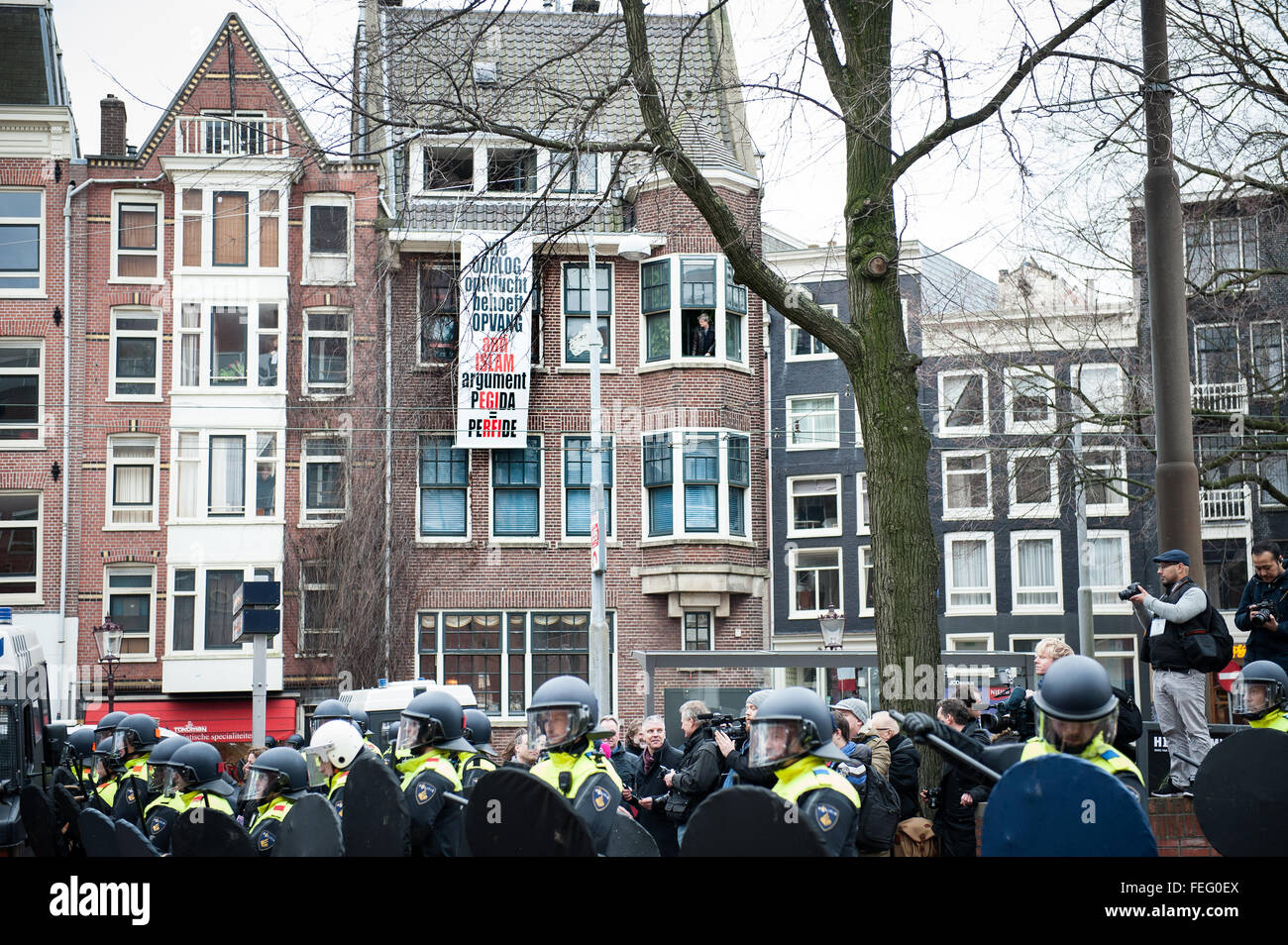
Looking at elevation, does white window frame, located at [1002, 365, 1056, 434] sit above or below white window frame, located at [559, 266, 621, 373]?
below

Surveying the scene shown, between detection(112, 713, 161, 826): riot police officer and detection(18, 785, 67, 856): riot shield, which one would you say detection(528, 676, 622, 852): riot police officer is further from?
detection(112, 713, 161, 826): riot police officer

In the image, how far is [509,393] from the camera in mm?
32625

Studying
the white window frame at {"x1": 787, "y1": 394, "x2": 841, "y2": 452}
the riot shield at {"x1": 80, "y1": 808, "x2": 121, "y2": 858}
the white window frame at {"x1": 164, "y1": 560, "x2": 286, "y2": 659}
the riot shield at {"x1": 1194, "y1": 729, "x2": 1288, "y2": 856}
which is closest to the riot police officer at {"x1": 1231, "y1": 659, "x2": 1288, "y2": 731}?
the riot shield at {"x1": 1194, "y1": 729, "x2": 1288, "y2": 856}

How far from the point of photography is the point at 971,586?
37.1 m

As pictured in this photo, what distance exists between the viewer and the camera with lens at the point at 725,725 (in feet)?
35.1

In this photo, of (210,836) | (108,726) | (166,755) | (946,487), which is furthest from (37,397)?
(210,836)

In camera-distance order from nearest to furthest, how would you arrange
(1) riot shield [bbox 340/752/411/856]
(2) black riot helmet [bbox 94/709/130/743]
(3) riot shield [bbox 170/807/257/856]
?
(1) riot shield [bbox 340/752/411/856], (3) riot shield [bbox 170/807/257/856], (2) black riot helmet [bbox 94/709/130/743]

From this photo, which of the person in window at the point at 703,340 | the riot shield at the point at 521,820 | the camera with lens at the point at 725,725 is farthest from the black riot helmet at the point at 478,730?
the person in window at the point at 703,340

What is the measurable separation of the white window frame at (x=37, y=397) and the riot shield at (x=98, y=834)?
26.2 metres

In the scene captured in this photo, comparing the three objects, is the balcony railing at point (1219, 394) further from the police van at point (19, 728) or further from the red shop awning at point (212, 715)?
the police van at point (19, 728)

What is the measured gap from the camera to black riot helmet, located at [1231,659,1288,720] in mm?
8227

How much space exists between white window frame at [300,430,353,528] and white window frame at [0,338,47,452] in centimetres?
564

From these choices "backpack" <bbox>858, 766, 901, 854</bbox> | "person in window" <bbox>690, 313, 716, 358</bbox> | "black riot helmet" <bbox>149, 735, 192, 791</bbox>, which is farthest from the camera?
"person in window" <bbox>690, 313, 716, 358</bbox>

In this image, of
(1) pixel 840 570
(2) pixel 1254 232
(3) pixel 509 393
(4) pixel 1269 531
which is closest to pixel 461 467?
(3) pixel 509 393
